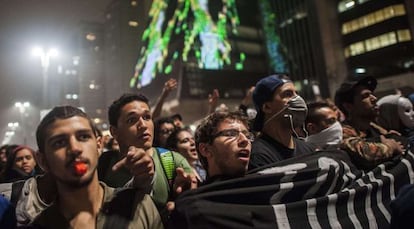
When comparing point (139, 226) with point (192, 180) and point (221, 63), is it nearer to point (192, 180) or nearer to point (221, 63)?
point (192, 180)

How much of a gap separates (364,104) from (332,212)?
1806mm

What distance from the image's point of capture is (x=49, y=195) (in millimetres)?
2270

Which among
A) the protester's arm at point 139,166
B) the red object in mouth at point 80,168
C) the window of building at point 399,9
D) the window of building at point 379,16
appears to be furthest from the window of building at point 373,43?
the red object in mouth at point 80,168

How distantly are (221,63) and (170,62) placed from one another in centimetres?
722

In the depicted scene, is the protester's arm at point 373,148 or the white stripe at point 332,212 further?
the protester's arm at point 373,148

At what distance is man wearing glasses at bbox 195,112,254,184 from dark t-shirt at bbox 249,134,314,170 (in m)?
0.22

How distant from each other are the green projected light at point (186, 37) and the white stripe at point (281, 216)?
38.4m

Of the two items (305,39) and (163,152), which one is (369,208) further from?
(305,39)

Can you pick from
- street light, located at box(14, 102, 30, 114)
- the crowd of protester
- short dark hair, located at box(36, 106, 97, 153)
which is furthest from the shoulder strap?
street light, located at box(14, 102, 30, 114)

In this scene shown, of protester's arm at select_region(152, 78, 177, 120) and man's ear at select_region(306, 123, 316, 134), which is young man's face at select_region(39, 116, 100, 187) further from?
protester's arm at select_region(152, 78, 177, 120)

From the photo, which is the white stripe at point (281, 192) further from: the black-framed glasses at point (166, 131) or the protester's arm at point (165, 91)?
the black-framed glasses at point (166, 131)

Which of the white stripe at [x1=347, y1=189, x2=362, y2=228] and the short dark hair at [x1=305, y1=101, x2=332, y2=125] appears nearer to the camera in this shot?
the white stripe at [x1=347, y1=189, x2=362, y2=228]

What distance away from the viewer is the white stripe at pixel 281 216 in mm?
2160

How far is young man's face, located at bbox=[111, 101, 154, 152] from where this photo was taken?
3076 millimetres
